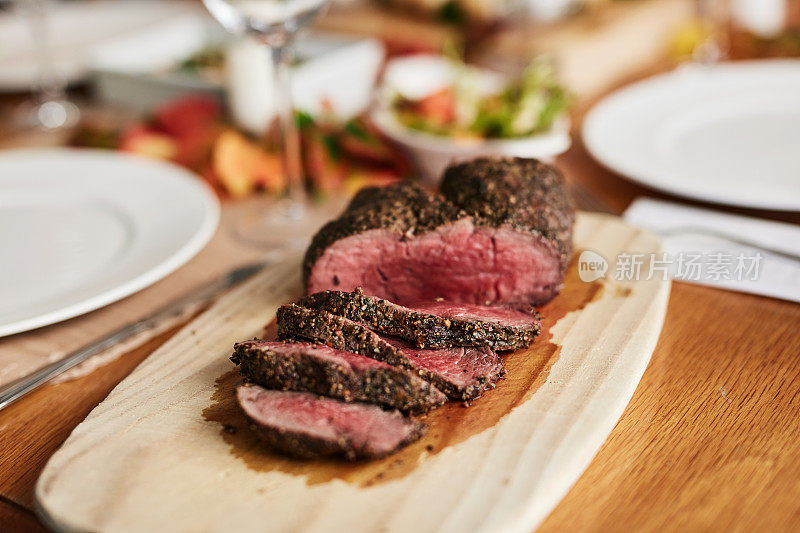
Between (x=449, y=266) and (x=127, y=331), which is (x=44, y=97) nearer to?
(x=127, y=331)

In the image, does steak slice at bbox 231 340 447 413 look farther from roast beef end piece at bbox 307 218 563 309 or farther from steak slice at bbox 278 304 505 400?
roast beef end piece at bbox 307 218 563 309

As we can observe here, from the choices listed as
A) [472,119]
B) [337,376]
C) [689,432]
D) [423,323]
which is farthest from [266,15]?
[689,432]

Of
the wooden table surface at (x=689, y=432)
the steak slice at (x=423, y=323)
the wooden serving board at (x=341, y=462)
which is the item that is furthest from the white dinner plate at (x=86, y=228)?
the steak slice at (x=423, y=323)

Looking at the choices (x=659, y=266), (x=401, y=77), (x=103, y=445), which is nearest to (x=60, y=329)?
(x=103, y=445)

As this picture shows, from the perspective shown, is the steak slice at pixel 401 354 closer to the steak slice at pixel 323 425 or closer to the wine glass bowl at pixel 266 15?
the steak slice at pixel 323 425

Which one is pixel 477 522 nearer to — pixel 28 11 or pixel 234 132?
pixel 234 132

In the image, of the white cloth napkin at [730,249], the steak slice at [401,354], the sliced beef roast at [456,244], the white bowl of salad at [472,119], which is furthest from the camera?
the white bowl of salad at [472,119]

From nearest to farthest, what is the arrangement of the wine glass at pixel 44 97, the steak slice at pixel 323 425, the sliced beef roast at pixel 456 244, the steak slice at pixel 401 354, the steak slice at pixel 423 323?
the steak slice at pixel 323 425
the steak slice at pixel 401 354
the steak slice at pixel 423 323
the sliced beef roast at pixel 456 244
the wine glass at pixel 44 97
